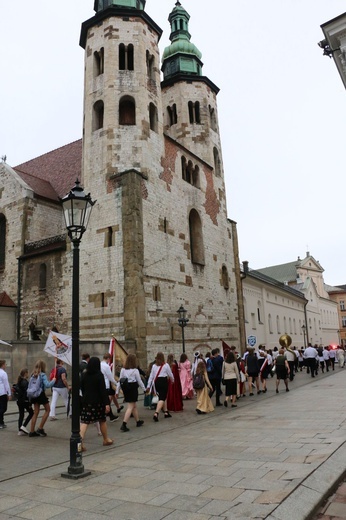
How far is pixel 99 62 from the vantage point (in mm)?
26344

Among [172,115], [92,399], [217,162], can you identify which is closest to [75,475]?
[92,399]

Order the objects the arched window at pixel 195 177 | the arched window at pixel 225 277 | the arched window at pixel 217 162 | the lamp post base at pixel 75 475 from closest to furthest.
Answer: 1. the lamp post base at pixel 75 475
2. the arched window at pixel 195 177
3. the arched window at pixel 225 277
4. the arched window at pixel 217 162

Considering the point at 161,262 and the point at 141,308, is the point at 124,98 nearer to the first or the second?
the point at 161,262

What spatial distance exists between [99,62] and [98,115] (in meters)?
3.59

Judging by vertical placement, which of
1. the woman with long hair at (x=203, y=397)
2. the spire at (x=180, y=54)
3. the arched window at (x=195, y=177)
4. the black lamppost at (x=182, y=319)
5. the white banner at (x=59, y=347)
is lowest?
the woman with long hair at (x=203, y=397)

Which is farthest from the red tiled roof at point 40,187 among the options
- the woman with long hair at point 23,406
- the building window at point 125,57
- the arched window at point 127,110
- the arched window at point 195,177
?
the woman with long hair at point 23,406

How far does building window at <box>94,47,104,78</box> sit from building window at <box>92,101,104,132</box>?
76.8 inches

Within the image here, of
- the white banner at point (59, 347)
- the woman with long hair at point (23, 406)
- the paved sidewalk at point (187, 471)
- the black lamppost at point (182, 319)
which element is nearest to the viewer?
the paved sidewalk at point (187, 471)

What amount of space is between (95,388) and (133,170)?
16.1 metres

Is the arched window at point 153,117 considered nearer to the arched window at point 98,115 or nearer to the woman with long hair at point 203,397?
the arched window at point 98,115

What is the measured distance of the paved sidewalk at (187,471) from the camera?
181 inches

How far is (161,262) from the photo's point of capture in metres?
23.2

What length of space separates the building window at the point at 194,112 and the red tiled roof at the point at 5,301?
19422mm

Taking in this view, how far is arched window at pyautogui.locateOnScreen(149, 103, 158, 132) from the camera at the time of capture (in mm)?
25859
